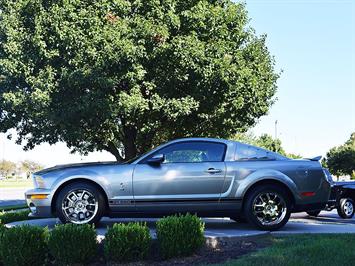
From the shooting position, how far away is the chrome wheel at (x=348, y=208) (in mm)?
12836

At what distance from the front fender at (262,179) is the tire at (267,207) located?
14 centimetres

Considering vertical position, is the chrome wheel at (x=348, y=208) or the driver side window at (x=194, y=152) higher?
the driver side window at (x=194, y=152)

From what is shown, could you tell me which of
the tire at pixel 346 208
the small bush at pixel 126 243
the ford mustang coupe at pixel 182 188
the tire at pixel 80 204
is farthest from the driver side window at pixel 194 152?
the tire at pixel 346 208

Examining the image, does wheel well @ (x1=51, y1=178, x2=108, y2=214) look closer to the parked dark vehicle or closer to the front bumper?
the front bumper

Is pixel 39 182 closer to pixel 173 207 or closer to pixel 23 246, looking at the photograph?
pixel 23 246

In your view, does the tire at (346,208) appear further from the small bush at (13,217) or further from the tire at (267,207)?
the small bush at (13,217)

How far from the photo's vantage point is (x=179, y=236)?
653 cm

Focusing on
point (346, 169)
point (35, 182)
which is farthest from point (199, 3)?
point (346, 169)

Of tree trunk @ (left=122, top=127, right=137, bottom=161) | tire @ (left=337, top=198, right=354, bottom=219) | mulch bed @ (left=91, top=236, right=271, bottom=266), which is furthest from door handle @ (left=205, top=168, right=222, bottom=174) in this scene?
tree trunk @ (left=122, top=127, right=137, bottom=161)

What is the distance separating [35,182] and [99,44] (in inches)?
285

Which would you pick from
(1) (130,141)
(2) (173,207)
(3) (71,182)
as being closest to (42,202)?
(3) (71,182)

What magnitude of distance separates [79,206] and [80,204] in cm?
3

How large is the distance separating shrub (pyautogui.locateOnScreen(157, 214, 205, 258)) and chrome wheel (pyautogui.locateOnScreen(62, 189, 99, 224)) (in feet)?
4.55

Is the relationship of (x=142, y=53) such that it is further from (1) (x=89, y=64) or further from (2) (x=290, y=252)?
(2) (x=290, y=252)
